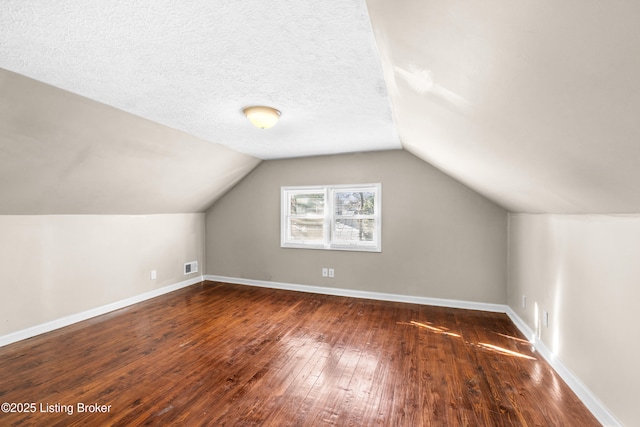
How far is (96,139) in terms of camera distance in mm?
2717

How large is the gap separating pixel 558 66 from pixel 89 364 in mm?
3721

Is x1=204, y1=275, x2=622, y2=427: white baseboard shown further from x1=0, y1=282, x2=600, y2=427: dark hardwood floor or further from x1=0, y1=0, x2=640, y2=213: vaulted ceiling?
x1=0, y1=0, x2=640, y2=213: vaulted ceiling

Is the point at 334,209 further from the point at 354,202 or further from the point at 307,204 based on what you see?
the point at 307,204

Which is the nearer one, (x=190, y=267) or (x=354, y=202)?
(x=354, y=202)

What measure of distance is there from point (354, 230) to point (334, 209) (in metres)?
0.48

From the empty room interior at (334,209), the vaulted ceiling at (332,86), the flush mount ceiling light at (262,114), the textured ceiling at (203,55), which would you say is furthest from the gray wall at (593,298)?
the flush mount ceiling light at (262,114)

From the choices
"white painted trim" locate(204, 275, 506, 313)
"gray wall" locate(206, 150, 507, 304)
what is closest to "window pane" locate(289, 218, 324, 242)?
"gray wall" locate(206, 150, 507, 304)

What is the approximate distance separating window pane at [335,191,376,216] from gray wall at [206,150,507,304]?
22 cm

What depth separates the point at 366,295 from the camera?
14.6ft

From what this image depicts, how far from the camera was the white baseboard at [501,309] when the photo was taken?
190cm

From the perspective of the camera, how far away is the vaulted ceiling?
902 millimetres

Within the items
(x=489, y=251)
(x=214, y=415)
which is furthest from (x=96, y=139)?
(x=489, y=251)

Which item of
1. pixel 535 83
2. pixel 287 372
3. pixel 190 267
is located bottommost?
pixel 287 372

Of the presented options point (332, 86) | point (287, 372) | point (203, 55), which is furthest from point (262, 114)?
point (287, 372)
